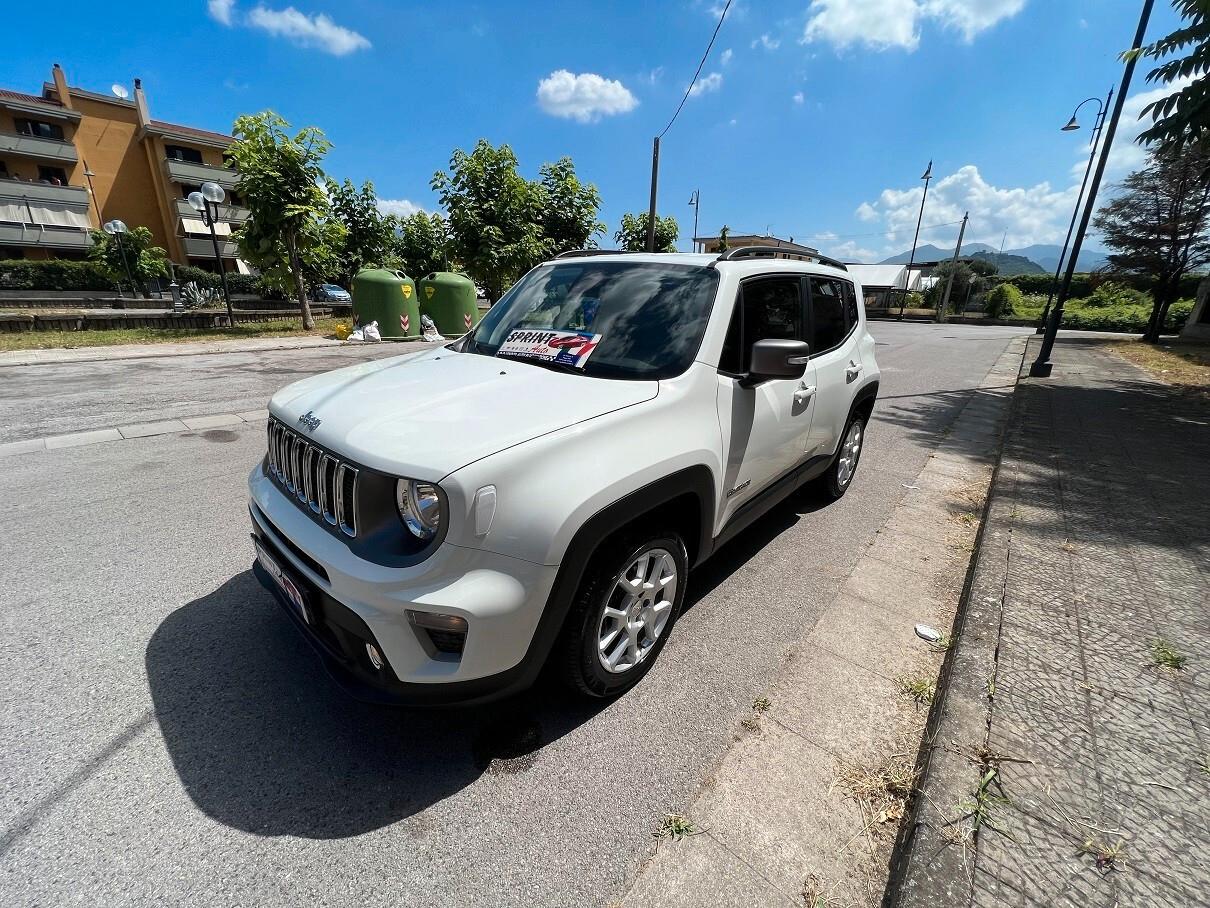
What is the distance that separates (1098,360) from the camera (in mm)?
15070

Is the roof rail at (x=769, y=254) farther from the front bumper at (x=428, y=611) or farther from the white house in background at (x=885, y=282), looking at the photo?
the white house in background at (x=885, y=282)

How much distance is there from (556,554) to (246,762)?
4.67 ft

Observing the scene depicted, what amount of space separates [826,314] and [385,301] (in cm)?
1447

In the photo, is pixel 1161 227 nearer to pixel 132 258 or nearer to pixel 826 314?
pixel 826 314

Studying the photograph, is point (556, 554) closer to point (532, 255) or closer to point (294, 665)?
point (294, 665)

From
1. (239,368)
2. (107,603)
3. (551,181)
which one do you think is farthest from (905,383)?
(551,181)

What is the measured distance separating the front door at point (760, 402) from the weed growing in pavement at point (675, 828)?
1.32m

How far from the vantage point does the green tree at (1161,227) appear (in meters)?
19.2

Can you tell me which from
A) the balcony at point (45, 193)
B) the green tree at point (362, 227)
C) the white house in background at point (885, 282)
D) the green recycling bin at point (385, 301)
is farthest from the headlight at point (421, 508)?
the white house in background at point (885, 282)

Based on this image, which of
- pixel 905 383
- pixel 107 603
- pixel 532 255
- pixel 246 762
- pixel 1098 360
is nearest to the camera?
pixel 246 762

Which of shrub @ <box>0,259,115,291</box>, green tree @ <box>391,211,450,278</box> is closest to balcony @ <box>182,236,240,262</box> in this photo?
shrub @ <box>0,259,115,291</box>

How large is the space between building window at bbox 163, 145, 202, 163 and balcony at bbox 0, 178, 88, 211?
6636mm

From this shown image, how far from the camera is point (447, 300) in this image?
17188 millimetres

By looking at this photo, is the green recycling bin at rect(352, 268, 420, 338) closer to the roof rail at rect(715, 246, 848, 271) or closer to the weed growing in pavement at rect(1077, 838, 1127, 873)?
the roof rail at rect(715, 246, 848, 271)
